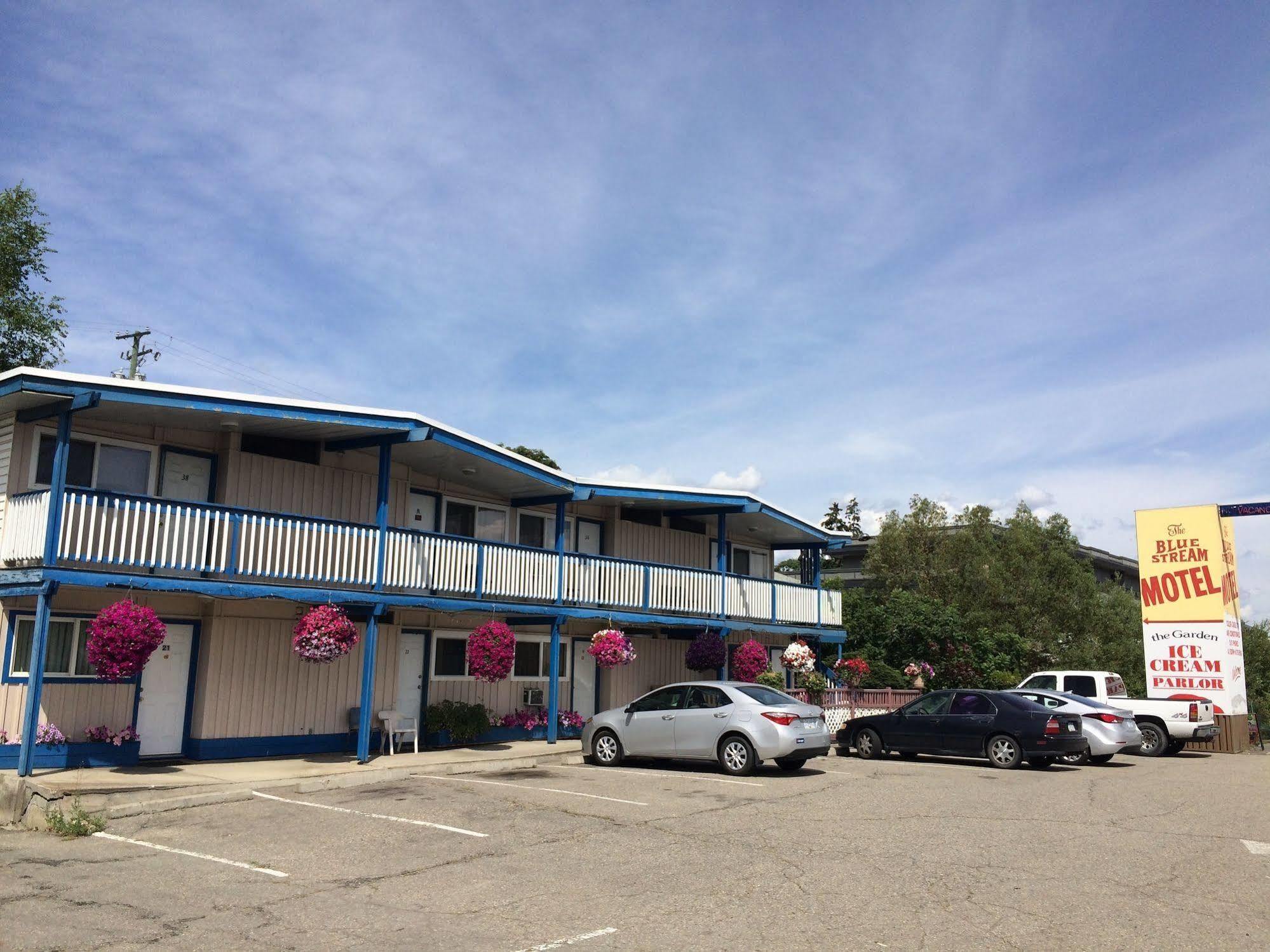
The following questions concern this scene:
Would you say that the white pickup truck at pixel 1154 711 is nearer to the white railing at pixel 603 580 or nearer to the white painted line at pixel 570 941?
the white railing at pixel 603 580

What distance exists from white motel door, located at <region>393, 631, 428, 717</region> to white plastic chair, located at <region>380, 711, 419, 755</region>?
2.00 feet

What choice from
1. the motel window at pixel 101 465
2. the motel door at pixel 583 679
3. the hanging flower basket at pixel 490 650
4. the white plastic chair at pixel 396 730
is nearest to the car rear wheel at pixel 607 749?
the hanging flower basket at pixel 490 650

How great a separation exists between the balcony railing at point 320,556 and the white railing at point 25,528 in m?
0.02

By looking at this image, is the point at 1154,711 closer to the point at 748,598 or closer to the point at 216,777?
the point at 748,598

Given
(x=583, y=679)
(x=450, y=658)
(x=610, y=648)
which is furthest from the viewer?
(x=583, y=679)

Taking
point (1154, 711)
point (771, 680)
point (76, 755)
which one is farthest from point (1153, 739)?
point (76, 755)

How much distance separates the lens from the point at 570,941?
682cm

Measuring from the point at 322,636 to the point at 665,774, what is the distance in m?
5.59

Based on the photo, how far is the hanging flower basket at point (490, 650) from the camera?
18484mm

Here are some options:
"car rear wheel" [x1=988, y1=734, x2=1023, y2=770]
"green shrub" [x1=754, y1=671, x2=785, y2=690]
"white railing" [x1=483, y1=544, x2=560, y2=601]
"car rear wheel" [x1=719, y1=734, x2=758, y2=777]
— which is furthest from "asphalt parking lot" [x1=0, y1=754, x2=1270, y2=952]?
"green shrub" [x1=754, y1=671, x2=785, y2=690]

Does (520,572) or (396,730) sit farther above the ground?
(520,572)

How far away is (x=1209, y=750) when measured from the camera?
23469 mm

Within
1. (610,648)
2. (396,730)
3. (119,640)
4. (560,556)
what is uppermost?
(560,556)

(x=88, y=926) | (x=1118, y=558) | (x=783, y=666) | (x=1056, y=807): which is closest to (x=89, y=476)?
(x=88, y=926)
